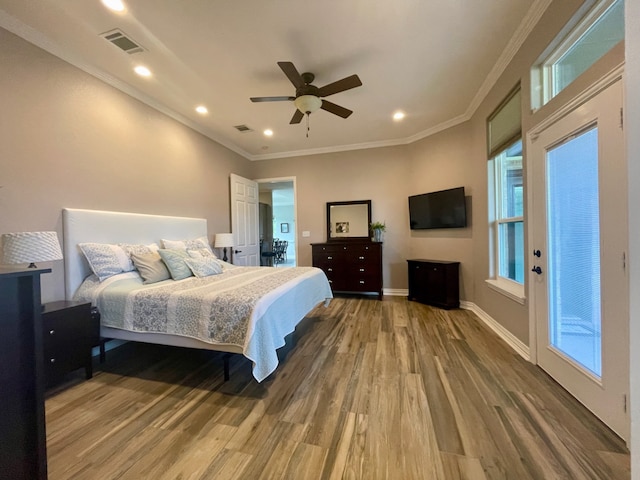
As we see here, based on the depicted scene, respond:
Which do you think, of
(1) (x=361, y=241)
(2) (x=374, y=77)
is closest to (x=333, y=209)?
(1) (x=361, y=241)

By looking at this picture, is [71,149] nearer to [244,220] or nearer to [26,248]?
[26,248]

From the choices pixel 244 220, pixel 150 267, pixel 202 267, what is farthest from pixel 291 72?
pixel 244 220

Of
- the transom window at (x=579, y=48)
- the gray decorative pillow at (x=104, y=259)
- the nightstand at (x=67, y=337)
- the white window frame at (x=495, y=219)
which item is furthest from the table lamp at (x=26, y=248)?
the white window frame at (x=495, y=219)

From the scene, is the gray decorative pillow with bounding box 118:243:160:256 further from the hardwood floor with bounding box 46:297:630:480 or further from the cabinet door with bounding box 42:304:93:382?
the hardwood floor with bounding box 46:297:630:480

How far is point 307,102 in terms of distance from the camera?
105 inches

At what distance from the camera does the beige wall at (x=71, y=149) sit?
6.84 ft

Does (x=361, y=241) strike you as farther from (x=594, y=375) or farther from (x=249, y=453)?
(x=249, y=453)

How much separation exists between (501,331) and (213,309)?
294 cm

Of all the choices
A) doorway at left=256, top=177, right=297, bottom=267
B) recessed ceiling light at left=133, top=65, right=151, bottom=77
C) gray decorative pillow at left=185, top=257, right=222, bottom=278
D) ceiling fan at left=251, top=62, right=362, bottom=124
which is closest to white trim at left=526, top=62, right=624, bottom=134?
ceiling fan at left=251, top=62, right=362, bottom=124

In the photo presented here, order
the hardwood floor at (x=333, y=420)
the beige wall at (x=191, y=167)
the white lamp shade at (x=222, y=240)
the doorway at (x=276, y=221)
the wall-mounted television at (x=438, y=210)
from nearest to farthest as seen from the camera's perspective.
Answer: the hardwood floor at (x=333, y=420)
the beige wall at (x=191, y=167)
the wall-mounted television at (x=438, y=210)
the white lamp shade at (x=222, y=240)
the doorway at (x=276, y=221)

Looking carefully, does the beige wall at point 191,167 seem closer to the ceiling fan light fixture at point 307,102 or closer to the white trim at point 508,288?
the white trim at point 508,288

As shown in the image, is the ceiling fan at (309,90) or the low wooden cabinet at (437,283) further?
the low wooden cabinet at (437,283)

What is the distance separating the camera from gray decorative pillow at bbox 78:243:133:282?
2.45 metres

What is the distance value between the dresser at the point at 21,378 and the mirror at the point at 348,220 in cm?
439
